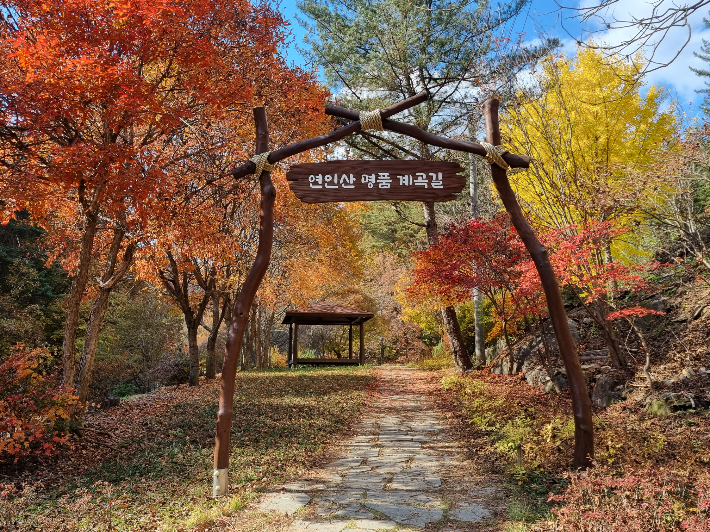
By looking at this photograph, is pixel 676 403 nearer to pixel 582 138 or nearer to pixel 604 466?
pixel 604 466

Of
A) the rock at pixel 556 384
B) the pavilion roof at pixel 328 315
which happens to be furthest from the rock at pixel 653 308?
the pavilion roof at pixel 328 315

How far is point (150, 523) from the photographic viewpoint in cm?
376

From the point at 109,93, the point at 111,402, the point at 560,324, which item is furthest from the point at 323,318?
the point at 560,324

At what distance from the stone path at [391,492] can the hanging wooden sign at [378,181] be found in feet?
8.59

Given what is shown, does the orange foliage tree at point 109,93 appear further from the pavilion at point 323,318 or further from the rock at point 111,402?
the pavilion at point 323,318

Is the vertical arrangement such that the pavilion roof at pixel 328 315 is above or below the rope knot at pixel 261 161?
below

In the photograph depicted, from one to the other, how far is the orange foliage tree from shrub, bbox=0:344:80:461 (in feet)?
4.39

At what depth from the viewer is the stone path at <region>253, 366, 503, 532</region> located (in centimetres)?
368

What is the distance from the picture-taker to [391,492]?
436 centimetres

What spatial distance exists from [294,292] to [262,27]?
36.4ft

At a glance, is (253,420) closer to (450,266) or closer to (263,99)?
(450,266)

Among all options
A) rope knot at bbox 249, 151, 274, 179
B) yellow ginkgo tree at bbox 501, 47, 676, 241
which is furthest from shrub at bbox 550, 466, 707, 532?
yellow ginkgo tree at bbox 501, 47, 676, 241

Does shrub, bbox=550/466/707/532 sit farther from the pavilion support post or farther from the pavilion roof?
the pavilion roof

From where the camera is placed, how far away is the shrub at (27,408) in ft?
16.4
